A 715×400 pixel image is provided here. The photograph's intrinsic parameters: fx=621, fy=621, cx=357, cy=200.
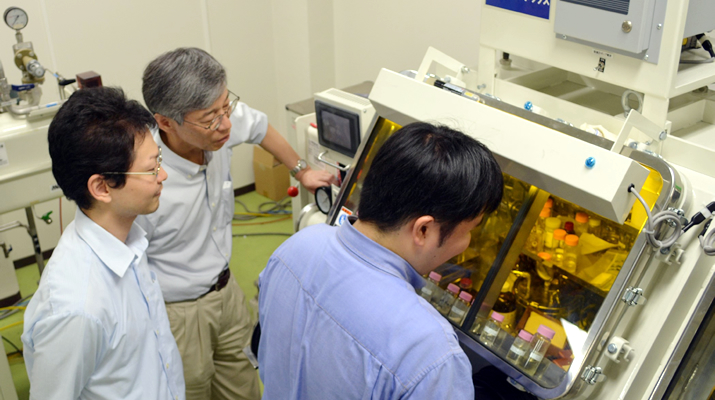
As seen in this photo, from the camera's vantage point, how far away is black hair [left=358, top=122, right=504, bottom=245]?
3.74ft

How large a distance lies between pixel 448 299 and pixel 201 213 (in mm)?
854

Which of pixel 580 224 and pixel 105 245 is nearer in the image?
A: pixel 105 245

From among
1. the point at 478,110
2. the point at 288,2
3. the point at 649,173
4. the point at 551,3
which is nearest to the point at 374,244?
the point at 478,110

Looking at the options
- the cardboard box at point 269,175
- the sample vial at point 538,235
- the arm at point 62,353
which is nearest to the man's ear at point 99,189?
the arm at point 62,353

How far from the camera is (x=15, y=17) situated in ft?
7.87

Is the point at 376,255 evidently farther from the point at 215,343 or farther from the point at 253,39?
the point at 253,39

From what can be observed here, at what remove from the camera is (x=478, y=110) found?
5.01 feet

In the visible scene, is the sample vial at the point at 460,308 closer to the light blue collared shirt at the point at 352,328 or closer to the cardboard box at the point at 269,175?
the light blue collared shirt at the point at 352,328

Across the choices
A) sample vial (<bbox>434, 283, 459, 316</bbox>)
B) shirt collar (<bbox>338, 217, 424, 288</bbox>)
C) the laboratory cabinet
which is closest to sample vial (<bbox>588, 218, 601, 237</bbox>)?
the laboratory cabinet

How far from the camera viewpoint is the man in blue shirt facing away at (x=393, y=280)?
1.10 m

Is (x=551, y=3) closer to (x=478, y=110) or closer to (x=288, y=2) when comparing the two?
(x=478, y=110)

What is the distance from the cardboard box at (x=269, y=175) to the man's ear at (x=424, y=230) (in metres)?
A: 3.19

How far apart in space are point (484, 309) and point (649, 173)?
0.54 metres

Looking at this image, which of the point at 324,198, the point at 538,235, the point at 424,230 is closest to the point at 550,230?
the point at 538,235
